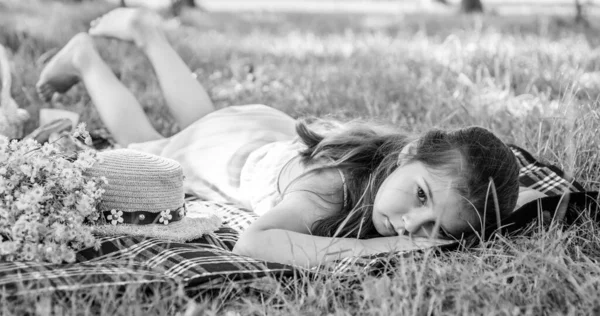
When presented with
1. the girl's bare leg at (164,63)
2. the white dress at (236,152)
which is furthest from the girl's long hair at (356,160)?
the girl's bare leg at (164,63)

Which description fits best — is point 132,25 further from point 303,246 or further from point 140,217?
point 303,246

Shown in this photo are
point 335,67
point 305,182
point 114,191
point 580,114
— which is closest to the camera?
point 114,191

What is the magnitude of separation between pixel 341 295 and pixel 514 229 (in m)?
0.75

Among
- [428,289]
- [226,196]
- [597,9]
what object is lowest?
[597,9]

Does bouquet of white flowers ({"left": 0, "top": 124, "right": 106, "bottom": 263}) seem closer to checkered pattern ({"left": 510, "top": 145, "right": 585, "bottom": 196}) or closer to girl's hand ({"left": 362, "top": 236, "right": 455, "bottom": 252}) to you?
girl's hand ({"left": 362, "top": 236, "right": 455, "bottom": 252})

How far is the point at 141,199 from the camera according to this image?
2.41 metres

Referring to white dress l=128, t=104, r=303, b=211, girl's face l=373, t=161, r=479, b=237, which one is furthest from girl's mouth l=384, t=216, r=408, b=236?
white dress l=128, t=104, r=303, b=211

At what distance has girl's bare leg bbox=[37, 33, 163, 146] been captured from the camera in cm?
346

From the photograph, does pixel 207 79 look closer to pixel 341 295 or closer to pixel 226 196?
pixel 226 196

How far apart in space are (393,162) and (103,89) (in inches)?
66.4

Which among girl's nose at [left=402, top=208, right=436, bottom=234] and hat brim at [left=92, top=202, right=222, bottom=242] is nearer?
girl's nose at [left=402, top=208, right=436, bottom=234]

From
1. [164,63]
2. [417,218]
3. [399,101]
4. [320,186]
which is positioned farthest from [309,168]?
[399,101]

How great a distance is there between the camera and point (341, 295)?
77.8 inches

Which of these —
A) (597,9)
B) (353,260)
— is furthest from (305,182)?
(597,9)
